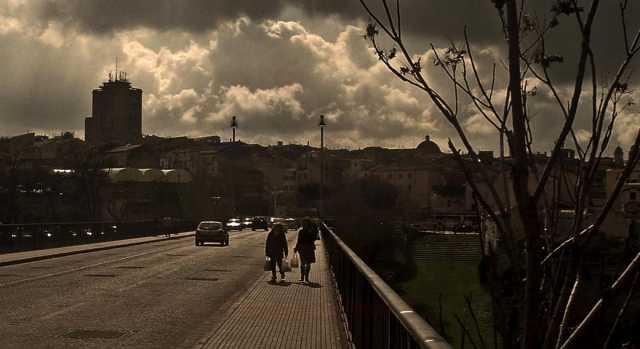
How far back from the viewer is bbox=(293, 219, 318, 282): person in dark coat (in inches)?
912

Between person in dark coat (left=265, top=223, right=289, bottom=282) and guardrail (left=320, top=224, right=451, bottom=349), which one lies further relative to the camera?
person in dark coat (left=265, top=223, right=289, bottom=282)

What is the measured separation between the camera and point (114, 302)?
16.9m

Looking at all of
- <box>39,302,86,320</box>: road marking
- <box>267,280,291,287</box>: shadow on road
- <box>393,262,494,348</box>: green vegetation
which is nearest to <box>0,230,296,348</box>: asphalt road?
<box>39,302,86,320</box>: road marking

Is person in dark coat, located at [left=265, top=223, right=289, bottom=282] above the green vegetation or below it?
above

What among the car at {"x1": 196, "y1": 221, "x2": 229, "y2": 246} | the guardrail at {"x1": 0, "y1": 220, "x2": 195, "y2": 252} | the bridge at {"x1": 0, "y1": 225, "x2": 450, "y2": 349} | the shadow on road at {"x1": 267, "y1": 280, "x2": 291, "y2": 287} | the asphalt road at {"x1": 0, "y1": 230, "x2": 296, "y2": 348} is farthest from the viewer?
the car at {"x1": 196, "y1": 221, "x2": 229, "y2": 246}

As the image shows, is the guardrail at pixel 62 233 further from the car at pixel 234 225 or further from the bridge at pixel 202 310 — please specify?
the car at pixel 234 225

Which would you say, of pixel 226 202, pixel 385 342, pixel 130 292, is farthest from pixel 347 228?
pixel 226 202

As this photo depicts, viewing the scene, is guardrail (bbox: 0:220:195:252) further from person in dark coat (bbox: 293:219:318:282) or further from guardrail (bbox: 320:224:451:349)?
guardrail (bbox: 320:224:451:349)

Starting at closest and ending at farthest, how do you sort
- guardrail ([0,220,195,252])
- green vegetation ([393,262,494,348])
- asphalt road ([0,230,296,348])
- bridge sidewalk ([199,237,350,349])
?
bridge sidewalk ([199,237,350,349]) → asphalt road ([0,230,296,348]) → guardrail ([0,220,195,252]) → green vegetation ([393,262,494,348])

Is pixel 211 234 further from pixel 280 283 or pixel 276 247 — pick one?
pixel 280 283

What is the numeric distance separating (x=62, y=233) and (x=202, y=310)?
2862cm

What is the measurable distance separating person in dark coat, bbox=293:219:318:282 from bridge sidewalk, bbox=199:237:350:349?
4.85 feet

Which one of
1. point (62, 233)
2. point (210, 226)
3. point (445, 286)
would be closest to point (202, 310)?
point (62, 233)

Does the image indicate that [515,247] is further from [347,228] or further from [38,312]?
[347,228]
